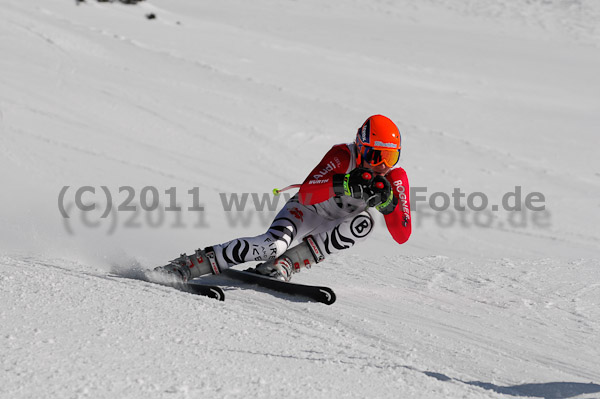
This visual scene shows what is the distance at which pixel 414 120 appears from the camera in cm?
1328

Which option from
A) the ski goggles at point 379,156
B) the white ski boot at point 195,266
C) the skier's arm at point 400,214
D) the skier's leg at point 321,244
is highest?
the ski goggles at point 379,156

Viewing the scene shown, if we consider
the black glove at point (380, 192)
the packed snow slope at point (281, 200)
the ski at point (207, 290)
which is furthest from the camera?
the black glove at point (380, 192)

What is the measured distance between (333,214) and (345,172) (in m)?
0.35

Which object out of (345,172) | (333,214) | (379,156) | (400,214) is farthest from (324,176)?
(400,214)

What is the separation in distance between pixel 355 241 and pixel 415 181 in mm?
5264

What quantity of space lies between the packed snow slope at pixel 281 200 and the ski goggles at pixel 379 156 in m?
1.07

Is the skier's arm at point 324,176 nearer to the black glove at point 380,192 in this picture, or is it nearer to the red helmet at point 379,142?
the red helmet at point 379,142

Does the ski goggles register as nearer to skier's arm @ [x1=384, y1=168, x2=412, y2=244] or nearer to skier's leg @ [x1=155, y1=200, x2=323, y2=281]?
skier's arm @ [x1=384, y1=168, x2=412, y2=244]

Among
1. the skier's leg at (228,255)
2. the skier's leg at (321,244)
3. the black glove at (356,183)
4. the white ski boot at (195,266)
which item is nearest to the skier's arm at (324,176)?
the black glove at (356,183)

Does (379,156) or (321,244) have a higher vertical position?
(379,156)

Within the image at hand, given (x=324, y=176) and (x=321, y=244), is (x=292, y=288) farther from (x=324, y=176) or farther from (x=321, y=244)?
(x=324, y=176)

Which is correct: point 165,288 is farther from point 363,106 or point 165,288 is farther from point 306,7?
point 306,7

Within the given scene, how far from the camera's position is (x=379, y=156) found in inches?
213

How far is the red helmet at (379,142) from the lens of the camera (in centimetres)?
538
